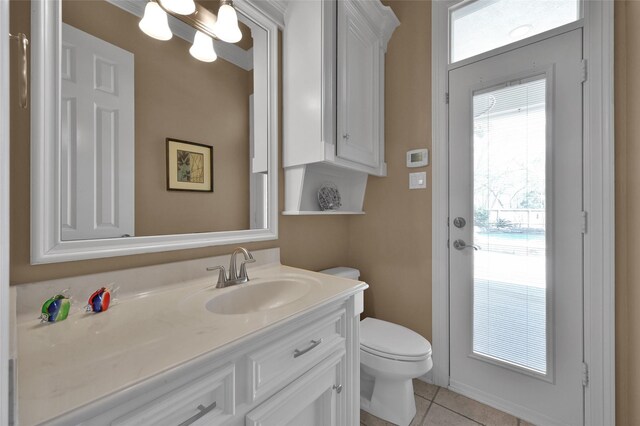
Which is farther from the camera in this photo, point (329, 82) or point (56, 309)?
point (329, 82)

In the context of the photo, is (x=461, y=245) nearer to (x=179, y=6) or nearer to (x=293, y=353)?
(x=293, y=353)

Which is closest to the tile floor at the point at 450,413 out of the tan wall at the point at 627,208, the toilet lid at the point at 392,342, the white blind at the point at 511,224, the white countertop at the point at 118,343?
the white blind at the point at 511,224

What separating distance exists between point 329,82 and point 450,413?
1.96 m

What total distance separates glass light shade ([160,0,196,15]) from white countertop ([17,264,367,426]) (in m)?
1.13

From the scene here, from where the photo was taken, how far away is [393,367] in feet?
4.40

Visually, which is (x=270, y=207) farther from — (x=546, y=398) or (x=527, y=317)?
(x=546, y=398)

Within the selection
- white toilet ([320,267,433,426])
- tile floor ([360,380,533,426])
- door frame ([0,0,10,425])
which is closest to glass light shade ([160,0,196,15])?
door frame ([0,0,10,425])

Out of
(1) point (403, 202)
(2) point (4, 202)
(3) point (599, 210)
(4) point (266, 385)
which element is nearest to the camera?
(2) point (4, 202)

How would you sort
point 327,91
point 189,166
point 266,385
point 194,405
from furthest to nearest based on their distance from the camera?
1. point 327,91
2. point 189,166
3. point 266,385
4. point 194,405

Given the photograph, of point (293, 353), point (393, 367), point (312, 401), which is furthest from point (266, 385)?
point (393, 367)

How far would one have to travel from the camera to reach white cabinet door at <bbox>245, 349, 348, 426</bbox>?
0.78m

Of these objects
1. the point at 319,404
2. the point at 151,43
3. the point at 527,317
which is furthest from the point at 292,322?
the point at 527,317

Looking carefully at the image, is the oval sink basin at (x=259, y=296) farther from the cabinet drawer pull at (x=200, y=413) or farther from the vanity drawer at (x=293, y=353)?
the cabinet drawer pull at (x=200, y=413)

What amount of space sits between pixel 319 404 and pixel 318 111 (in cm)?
133
